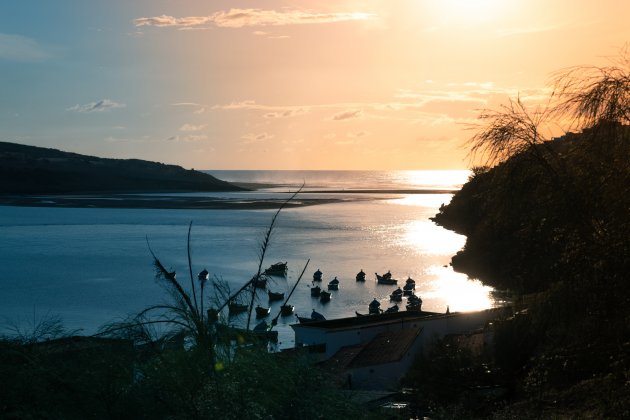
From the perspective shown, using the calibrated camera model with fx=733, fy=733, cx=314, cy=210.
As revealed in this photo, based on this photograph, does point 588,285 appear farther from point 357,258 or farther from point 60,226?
point 60,226

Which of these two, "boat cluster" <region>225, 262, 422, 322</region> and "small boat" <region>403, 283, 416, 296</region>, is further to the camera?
"small boat" <region>403, 283, 416, 296</region>

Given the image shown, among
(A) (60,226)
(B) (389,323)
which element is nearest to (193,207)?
(A) (60,226)

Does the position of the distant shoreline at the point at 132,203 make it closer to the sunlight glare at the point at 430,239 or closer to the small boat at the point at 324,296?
the sunlight glare at the point at 430,239

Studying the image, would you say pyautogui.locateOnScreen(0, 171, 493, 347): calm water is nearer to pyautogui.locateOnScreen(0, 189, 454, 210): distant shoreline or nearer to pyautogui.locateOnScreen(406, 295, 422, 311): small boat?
pyautogui.locateOnScreen(406, 295, 422, 311): small boat

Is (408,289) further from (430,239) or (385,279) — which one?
(430,239)

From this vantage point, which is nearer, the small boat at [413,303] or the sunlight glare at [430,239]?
the small boat at [413,303]

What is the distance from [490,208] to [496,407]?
697cm

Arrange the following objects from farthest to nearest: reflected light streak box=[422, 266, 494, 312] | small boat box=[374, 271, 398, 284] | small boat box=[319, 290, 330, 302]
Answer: small boat box=[374, 271, 398, 284], small boat box=[319, 290, 330, 302], reflected light streak box=[422, 266, 494, 312]

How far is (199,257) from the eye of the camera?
77.9 meters

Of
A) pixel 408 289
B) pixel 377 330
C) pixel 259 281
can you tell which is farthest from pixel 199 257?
pixel 259 281

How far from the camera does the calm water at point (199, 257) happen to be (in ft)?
172

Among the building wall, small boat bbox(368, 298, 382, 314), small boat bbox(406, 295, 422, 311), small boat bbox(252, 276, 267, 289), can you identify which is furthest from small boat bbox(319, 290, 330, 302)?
small boat bbox(252, 276, 267, 289)

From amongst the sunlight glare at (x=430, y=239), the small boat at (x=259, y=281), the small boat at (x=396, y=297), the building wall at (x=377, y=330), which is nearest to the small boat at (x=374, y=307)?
the small boat at (x=396, y=297)

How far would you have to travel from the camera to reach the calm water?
5244 cm
